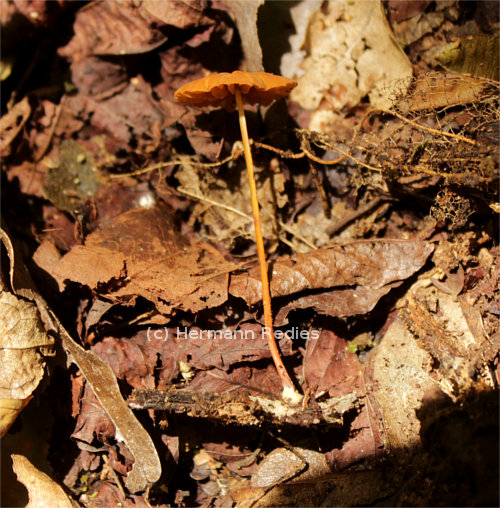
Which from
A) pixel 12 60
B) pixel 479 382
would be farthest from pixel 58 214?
pixel 479 382

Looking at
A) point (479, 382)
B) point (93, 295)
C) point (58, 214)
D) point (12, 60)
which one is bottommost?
point (479, 382)

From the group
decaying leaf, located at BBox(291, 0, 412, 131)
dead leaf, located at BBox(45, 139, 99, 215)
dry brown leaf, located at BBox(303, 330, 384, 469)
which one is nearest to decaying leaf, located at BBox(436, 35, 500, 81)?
decaying leaf, located at BBox(291, 0, 412, 131)

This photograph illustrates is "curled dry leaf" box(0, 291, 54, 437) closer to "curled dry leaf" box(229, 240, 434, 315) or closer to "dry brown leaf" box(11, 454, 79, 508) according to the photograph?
"dry brown leaf" box(11, 454, 79, 508)

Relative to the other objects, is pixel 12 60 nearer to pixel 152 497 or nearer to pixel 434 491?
pixel 152 497

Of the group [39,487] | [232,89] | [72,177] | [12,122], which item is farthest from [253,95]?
[39,487]

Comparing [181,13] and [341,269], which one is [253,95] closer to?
[181,13]

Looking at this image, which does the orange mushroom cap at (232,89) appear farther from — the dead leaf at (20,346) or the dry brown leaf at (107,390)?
the dead leaf at (20,346)
